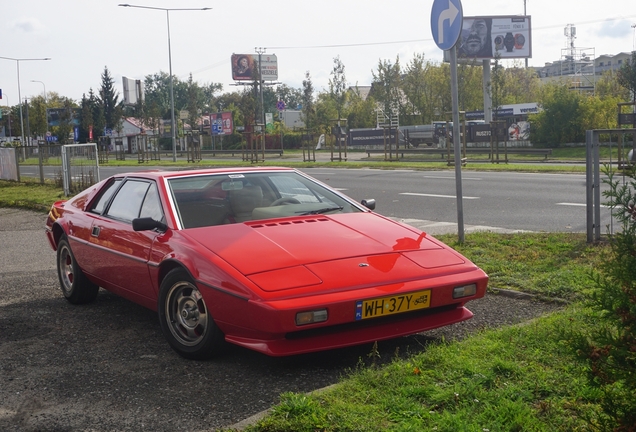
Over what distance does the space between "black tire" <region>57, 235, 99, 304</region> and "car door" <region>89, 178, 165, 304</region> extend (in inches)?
15.0

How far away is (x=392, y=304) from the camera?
4.73 m

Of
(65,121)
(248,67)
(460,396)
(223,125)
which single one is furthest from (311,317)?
(248,67)

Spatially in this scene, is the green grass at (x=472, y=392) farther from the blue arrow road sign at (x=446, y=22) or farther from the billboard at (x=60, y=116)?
the billboard at (x=60, y=116)

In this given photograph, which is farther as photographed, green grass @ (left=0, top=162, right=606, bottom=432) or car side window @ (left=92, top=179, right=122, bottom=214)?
car side window @ (left=92, top=179, right=122, bottom=214)

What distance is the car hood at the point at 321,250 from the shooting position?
475 cm

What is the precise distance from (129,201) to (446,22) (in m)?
4.42

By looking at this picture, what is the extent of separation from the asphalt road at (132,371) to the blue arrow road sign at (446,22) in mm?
3517

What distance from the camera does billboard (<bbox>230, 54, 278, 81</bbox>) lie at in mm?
100938

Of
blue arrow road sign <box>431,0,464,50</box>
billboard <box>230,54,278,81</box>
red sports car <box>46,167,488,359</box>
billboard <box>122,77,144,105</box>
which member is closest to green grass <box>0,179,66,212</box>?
blue arrow road sign <box>431,0,464,50</box>

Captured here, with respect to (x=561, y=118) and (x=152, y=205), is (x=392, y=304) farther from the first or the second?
(x=561, y=118)

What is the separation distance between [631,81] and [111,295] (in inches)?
1963

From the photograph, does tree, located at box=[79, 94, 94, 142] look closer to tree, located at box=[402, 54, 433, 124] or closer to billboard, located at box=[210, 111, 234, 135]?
billboard, located at box=[210, 111, 234, 135]

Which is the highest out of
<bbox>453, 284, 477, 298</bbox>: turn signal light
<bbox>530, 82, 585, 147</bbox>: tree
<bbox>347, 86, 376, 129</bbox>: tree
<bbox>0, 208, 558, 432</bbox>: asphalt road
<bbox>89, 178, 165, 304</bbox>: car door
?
<bbox>347, 86, 376, 129</bbox>: tree

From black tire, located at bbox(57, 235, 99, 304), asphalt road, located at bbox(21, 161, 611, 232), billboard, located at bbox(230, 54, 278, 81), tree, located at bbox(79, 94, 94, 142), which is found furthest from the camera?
billboard, located at bbox(230, 54, 278, 81)
